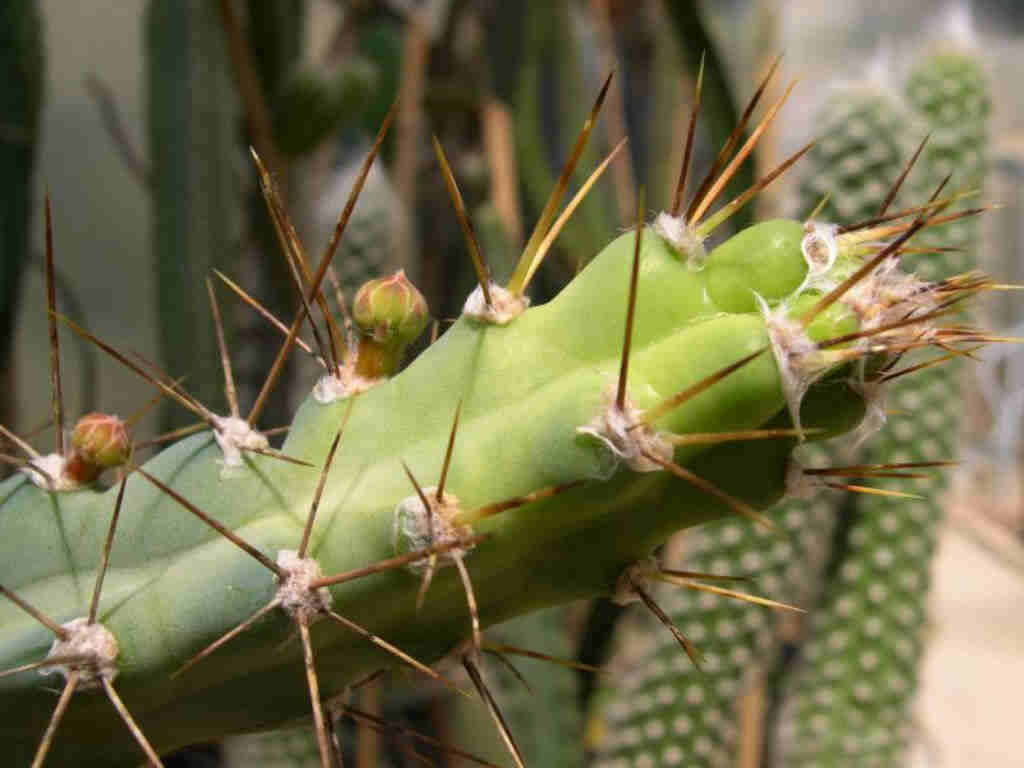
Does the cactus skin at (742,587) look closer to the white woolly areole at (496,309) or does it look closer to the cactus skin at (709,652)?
the cactus skin at (709,652)

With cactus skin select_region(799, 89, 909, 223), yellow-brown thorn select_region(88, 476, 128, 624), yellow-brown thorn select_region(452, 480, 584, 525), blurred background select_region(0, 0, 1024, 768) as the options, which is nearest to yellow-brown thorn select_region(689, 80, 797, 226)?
yellow-brown thorn select_region(452, 480, 584, 525)

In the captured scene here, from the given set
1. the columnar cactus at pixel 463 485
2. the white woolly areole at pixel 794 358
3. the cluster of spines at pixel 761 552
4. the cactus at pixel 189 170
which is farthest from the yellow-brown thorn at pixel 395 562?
the cluster of spines at pixel 761 552

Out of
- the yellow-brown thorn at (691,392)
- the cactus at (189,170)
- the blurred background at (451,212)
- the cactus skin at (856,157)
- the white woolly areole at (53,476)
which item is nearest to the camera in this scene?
the yellow-brown thorn at (691,392)

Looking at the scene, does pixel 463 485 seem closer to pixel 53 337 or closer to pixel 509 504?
pixel 509 504

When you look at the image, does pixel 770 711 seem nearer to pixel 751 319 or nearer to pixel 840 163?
pixel 840 163

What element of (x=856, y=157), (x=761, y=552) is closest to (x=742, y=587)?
(x=761, y=552)

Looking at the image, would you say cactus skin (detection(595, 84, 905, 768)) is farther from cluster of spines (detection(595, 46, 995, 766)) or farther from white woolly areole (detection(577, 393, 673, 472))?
white woolly areole (detection(577, 393, 673, 472))
